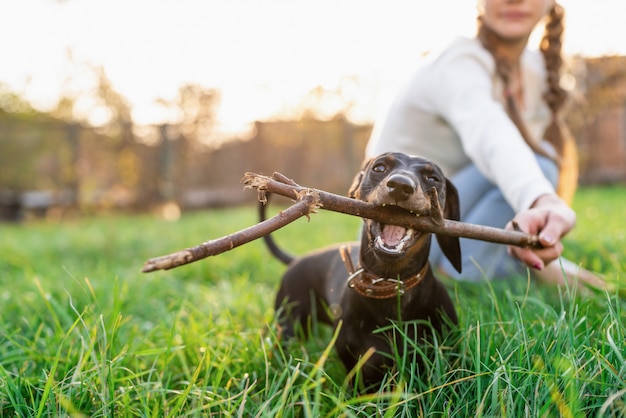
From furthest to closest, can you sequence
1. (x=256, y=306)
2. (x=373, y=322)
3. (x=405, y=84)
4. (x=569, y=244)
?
(x=569, y=244), (x=405, y=84), (x=256, y=306), (x=373, y=322)

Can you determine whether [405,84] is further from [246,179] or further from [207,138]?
[207,138]

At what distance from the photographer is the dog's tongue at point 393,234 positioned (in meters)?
1.86

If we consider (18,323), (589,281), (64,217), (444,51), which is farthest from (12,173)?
(589,281)

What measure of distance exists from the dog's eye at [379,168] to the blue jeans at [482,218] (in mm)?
1253

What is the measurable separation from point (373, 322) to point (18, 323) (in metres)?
1.69

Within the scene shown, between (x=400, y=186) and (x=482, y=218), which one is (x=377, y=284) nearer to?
(x=400, y=186)

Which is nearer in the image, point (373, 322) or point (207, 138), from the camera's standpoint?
point (373, 322)

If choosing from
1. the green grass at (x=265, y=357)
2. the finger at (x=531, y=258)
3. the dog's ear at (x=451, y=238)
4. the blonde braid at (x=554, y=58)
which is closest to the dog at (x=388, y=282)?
the dog's ear at (x=451, y=238)

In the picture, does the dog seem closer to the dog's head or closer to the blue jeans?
the dog's head

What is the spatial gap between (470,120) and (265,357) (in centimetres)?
147

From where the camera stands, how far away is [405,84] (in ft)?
10.4

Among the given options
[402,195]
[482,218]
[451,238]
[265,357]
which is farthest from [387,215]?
[482,218]

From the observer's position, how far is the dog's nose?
5.47 feet

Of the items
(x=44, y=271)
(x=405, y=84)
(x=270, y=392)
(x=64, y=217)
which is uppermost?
(x=405, y=84)
